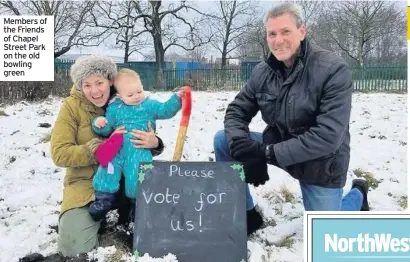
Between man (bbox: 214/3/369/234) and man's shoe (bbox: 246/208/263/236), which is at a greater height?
man (bbox: 214/3/369/234)

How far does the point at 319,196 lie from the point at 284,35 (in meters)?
0.85

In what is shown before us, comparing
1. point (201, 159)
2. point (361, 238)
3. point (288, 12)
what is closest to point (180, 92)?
point (288, 12)

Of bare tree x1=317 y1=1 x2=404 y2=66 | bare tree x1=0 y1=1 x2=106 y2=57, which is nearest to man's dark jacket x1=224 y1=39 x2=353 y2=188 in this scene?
bare tree x1=0 y1=1 x2=106 y2=57

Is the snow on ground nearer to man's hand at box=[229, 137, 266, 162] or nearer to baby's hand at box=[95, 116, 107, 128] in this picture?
man's hand at box=[229, 137, 266, 162]

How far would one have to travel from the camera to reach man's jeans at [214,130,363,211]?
2457mm

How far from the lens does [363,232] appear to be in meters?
1.60

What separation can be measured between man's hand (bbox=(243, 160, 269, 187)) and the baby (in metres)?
Result: 0.48

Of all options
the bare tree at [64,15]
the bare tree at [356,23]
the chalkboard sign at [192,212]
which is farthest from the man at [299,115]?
the bare tree at [356,23]

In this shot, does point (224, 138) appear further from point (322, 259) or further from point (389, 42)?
point (389, 42)

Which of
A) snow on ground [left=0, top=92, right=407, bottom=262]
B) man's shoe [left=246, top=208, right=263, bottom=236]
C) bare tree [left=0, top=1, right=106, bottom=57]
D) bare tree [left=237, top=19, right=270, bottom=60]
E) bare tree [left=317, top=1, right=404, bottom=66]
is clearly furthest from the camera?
bare tree [left=317, top=1, right=404, bottom=66]

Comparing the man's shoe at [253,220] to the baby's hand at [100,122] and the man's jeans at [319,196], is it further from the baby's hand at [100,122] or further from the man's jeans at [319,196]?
the baby's hand at [100,122]

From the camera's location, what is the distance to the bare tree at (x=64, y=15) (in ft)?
40.8

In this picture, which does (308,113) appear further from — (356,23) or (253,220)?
(356,23)

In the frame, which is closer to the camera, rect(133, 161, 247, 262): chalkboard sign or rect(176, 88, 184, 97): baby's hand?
rect(133, 161, 247, 262): chalkboard sign
